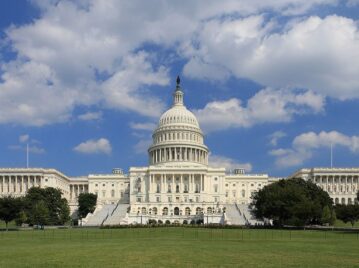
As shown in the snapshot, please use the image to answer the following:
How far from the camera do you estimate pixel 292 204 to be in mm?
104938

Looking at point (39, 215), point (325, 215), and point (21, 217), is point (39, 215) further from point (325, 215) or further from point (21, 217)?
point (325, 215)

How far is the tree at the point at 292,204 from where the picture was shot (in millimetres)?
100850

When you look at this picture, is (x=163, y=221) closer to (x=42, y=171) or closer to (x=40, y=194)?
(x=40, y=194)

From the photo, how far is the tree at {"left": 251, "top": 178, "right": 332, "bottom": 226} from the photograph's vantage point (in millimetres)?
100850

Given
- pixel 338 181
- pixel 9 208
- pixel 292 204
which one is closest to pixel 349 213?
pixel 292 204

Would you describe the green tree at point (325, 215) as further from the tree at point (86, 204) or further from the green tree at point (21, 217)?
the tree at point (86, 204)

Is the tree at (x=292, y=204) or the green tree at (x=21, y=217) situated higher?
the tree at (x=292, y=204)

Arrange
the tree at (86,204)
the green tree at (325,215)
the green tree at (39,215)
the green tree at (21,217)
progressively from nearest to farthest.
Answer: the green tree at (325,215) → the green tree at (21,217) → the green tree at (39,215) → the tree at (86,204)

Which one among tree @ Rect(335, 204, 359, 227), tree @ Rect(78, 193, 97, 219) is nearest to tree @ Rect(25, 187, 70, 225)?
tree @ Rect(78, 193, 97, 219)

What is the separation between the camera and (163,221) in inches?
5797

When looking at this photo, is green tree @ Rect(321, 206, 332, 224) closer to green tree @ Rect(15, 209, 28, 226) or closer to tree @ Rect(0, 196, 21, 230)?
green tree @ Rect(15, 209, 28, 226)

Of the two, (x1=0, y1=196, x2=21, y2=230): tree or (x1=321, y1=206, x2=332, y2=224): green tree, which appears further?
(x1=0, y1=196, x2=21, y2=230): tree

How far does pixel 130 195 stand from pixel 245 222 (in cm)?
6443

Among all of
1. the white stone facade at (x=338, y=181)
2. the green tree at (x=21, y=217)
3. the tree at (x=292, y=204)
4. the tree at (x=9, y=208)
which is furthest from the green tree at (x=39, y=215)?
the white stone facade at (x=338, y=181)
